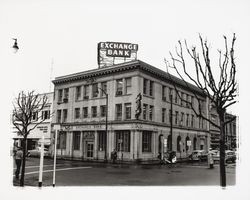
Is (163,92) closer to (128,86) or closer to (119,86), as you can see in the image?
(128,86)

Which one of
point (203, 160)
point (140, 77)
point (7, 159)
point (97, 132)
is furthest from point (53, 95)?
point (7, 159)

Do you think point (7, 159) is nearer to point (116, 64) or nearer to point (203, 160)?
point (116, 64)

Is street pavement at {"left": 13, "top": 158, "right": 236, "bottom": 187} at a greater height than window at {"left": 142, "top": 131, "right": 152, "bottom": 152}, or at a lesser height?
lesser

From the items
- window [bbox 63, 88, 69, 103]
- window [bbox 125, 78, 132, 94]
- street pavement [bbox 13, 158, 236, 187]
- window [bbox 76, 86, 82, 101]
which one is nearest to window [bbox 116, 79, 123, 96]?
window [bbox 125, 78, 132, 94]

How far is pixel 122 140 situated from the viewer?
32.7m

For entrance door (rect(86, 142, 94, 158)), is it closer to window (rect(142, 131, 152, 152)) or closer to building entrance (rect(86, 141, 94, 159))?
building entrance (rect(86, 141, 94, 159))

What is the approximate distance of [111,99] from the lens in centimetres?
A: 3462

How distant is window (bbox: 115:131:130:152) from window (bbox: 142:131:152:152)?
70.1 inches

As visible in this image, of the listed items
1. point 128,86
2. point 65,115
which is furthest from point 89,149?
point 128,86

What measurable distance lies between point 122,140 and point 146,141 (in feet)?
9.46

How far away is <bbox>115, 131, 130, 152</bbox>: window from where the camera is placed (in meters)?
32.2

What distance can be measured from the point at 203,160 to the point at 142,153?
973 cm

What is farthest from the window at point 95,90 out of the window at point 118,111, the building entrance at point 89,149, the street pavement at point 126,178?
the street pavement at point 126,178
